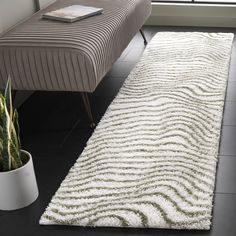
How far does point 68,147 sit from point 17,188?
49cm

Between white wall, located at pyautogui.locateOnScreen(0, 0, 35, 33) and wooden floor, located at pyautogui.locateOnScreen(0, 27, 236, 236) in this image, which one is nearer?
wooden floor, located at pyautogui.locateOnScreen(0, 27, 236, 236)

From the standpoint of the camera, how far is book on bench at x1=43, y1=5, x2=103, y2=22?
105 inches

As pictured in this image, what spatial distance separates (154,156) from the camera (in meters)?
2.07

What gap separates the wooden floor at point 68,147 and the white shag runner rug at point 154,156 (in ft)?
0.12

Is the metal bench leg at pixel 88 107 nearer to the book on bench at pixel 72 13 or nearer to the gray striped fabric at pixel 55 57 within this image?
the gray striped fabric at pixel 55 57

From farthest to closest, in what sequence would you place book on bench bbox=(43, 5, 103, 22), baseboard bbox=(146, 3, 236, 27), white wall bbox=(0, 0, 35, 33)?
baseboard bbox=(146, 3, 236, 27)
book on bench bbox=(43, 5, 103, 22)
white wall bbox=(0, 0, 35, 33)

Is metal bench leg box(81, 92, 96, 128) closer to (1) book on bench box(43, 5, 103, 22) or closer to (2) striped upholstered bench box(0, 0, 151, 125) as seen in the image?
(2) striped upholstered bench box(0, 0, 151, 125)

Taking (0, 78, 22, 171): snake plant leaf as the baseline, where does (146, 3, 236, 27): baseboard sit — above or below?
below

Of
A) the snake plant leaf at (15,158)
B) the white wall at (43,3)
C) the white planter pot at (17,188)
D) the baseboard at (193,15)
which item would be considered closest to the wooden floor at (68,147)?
the white planter pot at (17,188)

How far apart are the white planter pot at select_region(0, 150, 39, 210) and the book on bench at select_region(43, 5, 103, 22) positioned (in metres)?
1.11

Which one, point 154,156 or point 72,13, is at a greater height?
point 72,13

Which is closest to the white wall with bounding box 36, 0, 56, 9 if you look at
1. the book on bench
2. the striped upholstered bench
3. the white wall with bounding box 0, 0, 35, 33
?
the white wall with bounding box 0, 0, 35, 33

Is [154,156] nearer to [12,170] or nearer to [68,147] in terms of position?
[68,147]

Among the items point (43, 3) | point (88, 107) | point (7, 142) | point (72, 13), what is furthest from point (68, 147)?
point (43, 3)
